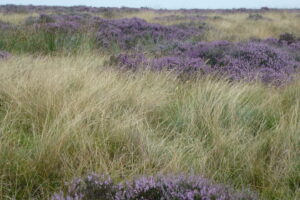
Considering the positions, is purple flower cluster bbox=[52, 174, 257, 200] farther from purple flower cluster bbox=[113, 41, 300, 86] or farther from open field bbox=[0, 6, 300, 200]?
purple flower cluster bbox=[113, 41, 300, 86]

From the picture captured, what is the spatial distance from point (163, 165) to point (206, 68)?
339cm

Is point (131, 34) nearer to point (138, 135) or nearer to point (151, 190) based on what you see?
point (138, 135)

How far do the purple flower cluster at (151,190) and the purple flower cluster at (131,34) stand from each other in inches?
273

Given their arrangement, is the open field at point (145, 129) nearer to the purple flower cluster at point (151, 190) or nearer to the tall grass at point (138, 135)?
the tall grass at point (138, 135)

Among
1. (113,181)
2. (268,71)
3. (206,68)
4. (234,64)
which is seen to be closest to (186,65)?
(206,68)

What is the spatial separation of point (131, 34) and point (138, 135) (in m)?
8.22

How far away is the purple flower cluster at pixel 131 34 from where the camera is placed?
9.40 m

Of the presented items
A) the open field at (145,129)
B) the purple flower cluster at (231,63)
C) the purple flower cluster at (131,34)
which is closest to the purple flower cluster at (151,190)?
the open field at (145,129)

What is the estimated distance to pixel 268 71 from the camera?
583 cm

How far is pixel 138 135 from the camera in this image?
2.79 m

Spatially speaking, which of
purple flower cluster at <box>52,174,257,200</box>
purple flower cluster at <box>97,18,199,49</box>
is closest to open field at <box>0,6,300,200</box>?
purple flower cluster at <box>52,174,257,200</box>

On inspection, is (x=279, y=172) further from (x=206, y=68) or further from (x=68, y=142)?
(x=206, y=68)

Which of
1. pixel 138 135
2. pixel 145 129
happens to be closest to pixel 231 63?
pixel 145 129

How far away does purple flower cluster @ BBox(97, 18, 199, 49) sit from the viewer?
9398 millimetres
